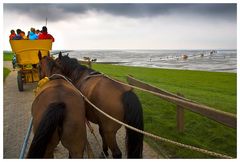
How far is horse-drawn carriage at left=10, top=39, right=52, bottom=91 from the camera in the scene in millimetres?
11070

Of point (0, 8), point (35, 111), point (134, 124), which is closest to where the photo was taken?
point (35, 111)

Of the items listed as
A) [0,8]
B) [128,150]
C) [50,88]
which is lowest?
[128,150]

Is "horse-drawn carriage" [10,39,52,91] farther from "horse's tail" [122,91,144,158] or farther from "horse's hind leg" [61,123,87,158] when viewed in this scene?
"horse's hind leg" [61,123,87,158]

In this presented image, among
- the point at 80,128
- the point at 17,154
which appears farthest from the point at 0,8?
the point at 80,128

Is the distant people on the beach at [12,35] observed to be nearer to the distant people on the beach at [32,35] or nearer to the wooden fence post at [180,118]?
the distant people on the beach at [32,35]

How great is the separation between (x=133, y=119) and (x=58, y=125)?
3.83 feet

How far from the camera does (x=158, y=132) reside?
19.0 feet

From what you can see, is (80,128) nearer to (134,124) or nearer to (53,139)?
(53,139)

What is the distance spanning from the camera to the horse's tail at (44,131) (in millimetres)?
2908

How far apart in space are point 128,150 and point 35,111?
1.48 metres

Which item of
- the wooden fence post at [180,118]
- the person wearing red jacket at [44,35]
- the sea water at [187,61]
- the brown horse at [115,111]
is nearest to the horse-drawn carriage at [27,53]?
the person wearing red jacket at [44,35]

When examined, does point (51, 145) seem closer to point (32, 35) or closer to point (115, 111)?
point (115, 111)

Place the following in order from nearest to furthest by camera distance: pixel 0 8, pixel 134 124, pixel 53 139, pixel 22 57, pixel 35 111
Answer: pixel 53 139 < pixel 35 111 < pixel 134 124 < pixel 0 8 < pixel 22 57

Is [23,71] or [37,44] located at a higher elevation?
[37,44]
